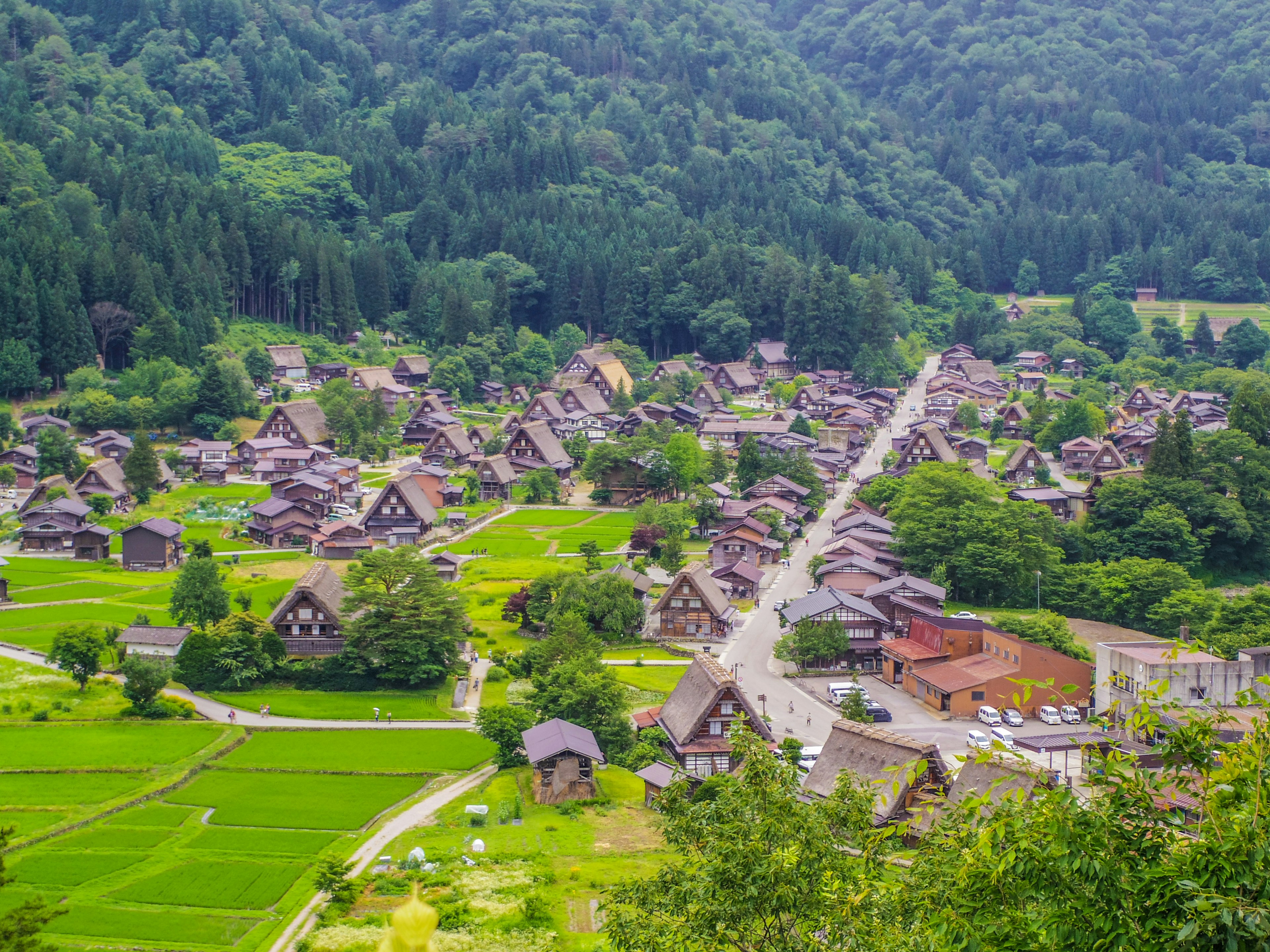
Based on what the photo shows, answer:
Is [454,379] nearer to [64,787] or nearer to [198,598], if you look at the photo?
[198,598]

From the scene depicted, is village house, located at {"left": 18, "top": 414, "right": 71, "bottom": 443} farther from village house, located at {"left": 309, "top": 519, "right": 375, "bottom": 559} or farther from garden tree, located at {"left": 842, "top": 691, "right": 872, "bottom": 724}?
garden tree, located at {"left": 842, "top": 691, "right": 872, "bottom": 724}

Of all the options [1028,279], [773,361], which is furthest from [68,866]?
[1028,279]

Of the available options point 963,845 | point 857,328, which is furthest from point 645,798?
point 857,328

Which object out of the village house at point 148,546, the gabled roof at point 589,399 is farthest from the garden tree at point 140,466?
the gabled roof at point 589,399

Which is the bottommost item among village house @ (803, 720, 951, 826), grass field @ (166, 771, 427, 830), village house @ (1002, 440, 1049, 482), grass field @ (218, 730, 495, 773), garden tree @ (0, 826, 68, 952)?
village house @ (1002, 440, 1049, 482)

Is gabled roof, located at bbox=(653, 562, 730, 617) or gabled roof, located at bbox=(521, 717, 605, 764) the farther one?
gabled roof, located at bbox=(653, 562, 730, 617)

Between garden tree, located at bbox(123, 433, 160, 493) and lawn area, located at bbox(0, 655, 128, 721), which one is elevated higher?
lawn area, located at bbox(0, 655, 128, 721)

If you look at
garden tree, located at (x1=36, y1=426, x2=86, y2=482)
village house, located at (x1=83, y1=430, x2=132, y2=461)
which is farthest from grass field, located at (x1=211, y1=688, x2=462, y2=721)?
village house, located at (x1=83, y1=430, x2=132, y2=461)
